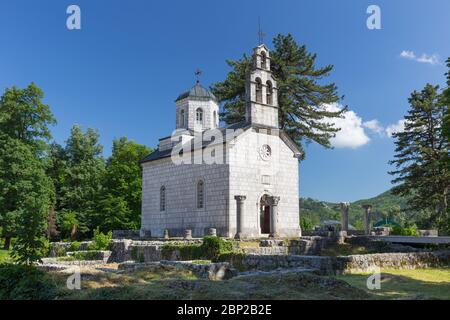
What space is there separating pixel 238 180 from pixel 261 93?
646 cm

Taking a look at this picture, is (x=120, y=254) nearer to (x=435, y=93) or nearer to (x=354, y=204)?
(x=435, y=93)

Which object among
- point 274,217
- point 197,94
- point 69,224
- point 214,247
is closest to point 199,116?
point 197,94

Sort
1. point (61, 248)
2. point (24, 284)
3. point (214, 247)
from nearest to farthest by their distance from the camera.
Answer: point (24, 284) < point (214, 247) < point (61, 248)

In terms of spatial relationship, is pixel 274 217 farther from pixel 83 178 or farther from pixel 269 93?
pixel 83 178

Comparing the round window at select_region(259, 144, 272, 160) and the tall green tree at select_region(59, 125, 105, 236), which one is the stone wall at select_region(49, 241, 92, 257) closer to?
the round window at select_region(259, 144, 272, 160)

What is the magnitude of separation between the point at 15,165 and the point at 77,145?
45.5 feet

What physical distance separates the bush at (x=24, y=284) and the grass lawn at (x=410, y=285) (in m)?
7.95

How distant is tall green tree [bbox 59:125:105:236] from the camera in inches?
1714

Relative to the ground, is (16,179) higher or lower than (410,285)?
higher

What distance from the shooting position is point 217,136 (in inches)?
1107

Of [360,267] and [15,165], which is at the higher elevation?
[15,165]

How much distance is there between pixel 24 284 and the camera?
405 inches

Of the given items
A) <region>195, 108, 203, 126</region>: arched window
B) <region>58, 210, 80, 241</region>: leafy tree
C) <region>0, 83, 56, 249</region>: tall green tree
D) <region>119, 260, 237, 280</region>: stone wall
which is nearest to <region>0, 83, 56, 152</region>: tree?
<region>0, 83, 56, 249</region>: tall green tree
